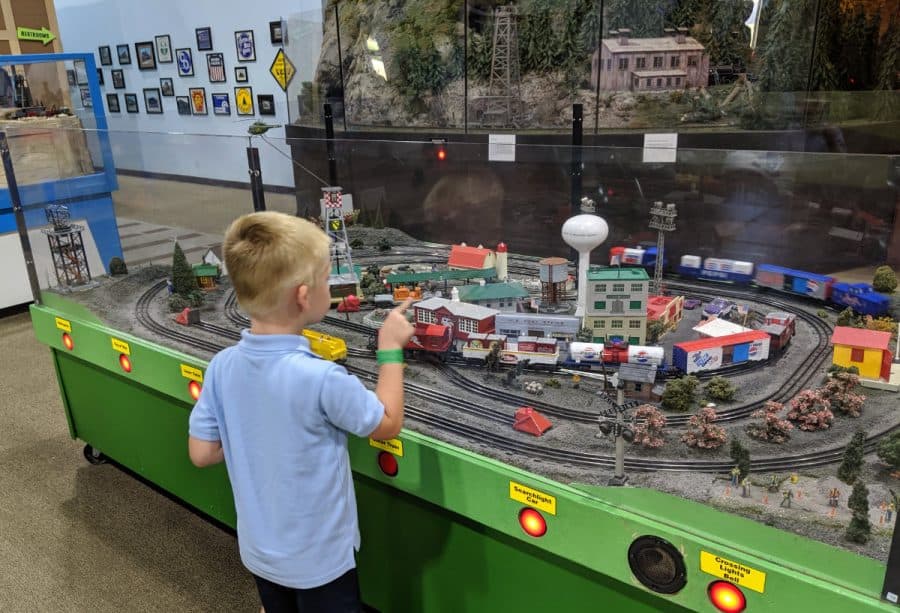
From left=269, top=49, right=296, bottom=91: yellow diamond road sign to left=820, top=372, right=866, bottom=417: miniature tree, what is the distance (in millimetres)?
6570

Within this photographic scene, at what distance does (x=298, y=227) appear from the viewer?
52.4 inches

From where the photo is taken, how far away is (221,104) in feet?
30.9

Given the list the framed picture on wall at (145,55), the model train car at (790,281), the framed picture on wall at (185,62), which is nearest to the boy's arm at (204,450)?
the model train car at (790,281)

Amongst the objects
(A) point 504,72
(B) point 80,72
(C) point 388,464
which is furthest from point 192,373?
(B) point 80,72

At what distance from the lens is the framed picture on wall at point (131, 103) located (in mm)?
10656

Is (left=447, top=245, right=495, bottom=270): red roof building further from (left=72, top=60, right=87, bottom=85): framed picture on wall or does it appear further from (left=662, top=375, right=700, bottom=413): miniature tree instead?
(left=72, top=60, right=87, bottom=85): framed picture on wall

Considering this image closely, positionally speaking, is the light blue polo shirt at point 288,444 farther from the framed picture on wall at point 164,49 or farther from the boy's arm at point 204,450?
the framed picture on wall at point 164,49

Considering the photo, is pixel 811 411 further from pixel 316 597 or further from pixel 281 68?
pixel 281 68

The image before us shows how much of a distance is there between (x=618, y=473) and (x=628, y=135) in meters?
3.10

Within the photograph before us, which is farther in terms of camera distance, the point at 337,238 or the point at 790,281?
the point at 337,238

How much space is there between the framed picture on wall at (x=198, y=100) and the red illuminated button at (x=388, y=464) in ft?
29.6

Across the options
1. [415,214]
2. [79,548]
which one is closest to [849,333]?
[415,214]

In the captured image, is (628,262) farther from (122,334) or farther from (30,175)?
(30,175)

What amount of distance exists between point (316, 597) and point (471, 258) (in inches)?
52.0
